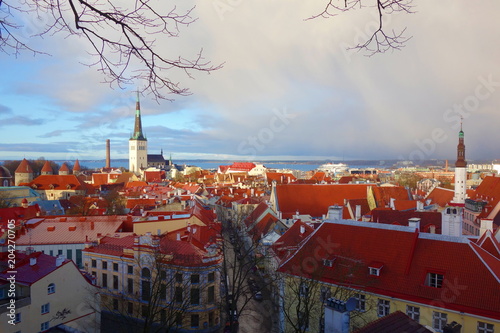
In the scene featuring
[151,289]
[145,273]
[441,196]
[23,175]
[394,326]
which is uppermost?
[23,175]

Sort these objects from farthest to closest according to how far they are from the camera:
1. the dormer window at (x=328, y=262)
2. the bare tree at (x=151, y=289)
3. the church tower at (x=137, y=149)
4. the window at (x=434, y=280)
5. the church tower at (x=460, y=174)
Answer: the church tower at (x=137, y=149) < the church tower at (x=460, y=174) < the bare tree at (x=151, y=289) < the dormer window at (x=328, y=262) < the window at (x=434, y=280)

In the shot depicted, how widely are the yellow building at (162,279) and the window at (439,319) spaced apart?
944 centimetres

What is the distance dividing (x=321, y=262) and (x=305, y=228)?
740cm

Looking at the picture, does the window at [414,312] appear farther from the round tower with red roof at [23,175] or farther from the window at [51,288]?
the round tower with red roof at [23,175]

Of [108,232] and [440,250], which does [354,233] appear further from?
[108,232]

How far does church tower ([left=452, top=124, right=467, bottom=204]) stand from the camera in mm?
41406

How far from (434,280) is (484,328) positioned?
2168mm

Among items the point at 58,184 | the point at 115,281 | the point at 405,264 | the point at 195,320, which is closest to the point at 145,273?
the point at 115,281

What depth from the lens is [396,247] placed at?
14.7m

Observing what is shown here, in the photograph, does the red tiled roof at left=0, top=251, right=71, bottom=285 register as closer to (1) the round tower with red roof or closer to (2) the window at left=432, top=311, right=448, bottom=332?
(2) the window at left=432, top=311, right=448, bottom=332

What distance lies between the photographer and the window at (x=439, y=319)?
11989 mm

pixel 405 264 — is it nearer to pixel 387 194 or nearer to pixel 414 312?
pixel 414 312

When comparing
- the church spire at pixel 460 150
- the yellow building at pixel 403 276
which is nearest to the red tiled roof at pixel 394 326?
the yellow building at pixel 403 276

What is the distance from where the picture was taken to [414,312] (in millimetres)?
12531
